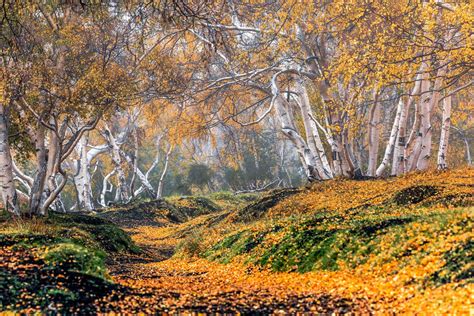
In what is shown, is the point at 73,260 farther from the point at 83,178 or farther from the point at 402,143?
the point at 83,178

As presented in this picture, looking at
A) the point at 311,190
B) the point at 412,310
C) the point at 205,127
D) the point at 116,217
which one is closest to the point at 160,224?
the point at 116,217

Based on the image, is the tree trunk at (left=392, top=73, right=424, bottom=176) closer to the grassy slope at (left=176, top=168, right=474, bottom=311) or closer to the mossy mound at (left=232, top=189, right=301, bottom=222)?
the grassy slope at (left=176, top=168, right=474, bottom=311)

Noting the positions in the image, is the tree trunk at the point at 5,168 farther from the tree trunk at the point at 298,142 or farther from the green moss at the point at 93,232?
the tree trunk at the point at 298,142

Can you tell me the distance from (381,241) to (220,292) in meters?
3.26

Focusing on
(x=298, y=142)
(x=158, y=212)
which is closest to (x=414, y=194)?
(x=298, y=142)

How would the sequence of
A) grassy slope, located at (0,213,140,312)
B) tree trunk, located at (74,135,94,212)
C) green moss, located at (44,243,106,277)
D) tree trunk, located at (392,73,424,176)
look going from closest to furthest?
grassy slope, located at (0,213,140,312) → green moss, located at (44,243,106,277) → tree trunk, located at (392,73,424,176) → tree trunk, located at (74,135,94,212)

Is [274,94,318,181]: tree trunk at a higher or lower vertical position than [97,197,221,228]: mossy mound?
higher

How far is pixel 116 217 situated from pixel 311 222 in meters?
18.0

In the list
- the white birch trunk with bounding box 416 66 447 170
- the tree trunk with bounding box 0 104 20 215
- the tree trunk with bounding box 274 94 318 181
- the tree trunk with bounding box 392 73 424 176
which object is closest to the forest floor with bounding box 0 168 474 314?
the tree trunk with bounding box 0 104 20 215

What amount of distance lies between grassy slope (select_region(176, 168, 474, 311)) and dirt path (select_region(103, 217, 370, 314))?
0.54m

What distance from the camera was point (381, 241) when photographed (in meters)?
9.14

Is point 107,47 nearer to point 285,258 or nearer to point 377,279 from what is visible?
point 285,258

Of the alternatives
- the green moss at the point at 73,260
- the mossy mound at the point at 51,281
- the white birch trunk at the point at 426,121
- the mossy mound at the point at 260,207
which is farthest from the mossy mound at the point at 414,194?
the mossy mound at the point at 51,281

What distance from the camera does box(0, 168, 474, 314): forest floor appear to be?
692 centimetres
